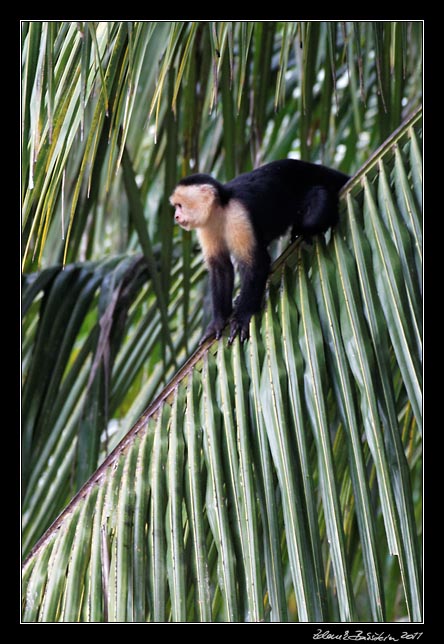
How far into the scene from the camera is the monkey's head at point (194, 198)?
2.30m

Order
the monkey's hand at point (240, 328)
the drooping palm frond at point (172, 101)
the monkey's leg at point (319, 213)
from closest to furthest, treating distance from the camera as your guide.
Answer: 1. the drooping palm frond at point (172, 101)
2. the monkey's hand at point (240, 328)
3. the monkey's leg at point (319, 213)

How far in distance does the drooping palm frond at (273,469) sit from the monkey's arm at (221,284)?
0.58 m

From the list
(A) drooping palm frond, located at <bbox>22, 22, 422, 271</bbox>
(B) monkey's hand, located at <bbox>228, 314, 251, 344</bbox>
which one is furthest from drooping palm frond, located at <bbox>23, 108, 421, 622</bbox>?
(A) drooping palm frond, located at <bbox>22, 22, 422, 271</bbox>

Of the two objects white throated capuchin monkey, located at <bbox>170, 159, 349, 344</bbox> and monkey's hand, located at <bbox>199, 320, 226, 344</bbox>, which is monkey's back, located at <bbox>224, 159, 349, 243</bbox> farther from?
monkey's hand, located at <bbox>199, 320, 226, 344</bbox>

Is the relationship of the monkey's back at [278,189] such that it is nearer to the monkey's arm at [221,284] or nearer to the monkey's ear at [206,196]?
the monkey's ear at [206,196]

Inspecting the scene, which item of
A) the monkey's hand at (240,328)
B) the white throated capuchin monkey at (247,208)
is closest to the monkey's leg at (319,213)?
the white throated capuchin monkey at (247,208)

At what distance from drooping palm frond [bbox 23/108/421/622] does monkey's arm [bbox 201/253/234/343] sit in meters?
0.58

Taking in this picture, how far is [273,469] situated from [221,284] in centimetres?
101

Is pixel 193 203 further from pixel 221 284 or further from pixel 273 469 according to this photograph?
pixel 273 469
